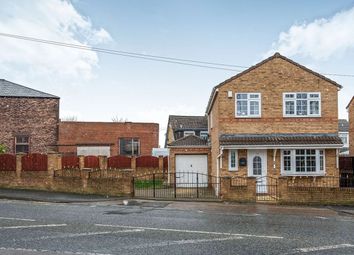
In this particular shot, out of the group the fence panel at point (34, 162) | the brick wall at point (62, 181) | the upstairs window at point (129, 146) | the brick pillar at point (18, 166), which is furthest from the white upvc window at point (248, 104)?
the upstairs window at point (129, 146)

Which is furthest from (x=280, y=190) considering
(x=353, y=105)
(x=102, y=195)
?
(x=353, y=105)

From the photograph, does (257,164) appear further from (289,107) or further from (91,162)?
(91,162)

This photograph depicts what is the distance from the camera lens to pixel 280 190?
60.0ft

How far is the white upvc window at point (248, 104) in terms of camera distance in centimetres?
2195

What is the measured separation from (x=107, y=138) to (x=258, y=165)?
883 inches

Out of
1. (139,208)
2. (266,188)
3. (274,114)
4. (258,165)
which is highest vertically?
(274,114)

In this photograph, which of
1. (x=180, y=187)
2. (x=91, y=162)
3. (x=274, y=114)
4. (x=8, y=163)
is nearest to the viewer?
(x=274, y=114)

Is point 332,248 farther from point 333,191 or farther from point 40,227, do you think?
point 333,191

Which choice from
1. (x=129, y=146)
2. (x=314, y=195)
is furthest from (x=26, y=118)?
(x=314, y=195)

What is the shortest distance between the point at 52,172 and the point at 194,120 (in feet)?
66.4

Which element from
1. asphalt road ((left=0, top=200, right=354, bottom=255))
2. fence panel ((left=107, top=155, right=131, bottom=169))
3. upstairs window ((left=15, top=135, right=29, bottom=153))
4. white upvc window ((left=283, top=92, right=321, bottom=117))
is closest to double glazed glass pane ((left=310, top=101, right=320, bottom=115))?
white upvc window ((left=283, top=92, right=321, bottom=117))

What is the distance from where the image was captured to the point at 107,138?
40.7m

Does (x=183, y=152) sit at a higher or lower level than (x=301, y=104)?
lower

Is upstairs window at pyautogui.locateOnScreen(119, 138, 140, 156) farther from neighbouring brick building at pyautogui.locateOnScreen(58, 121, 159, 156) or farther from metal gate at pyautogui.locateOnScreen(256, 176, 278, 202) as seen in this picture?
metal gate at pyautogui.locateOnScreen(256, 176, 278, 202)
